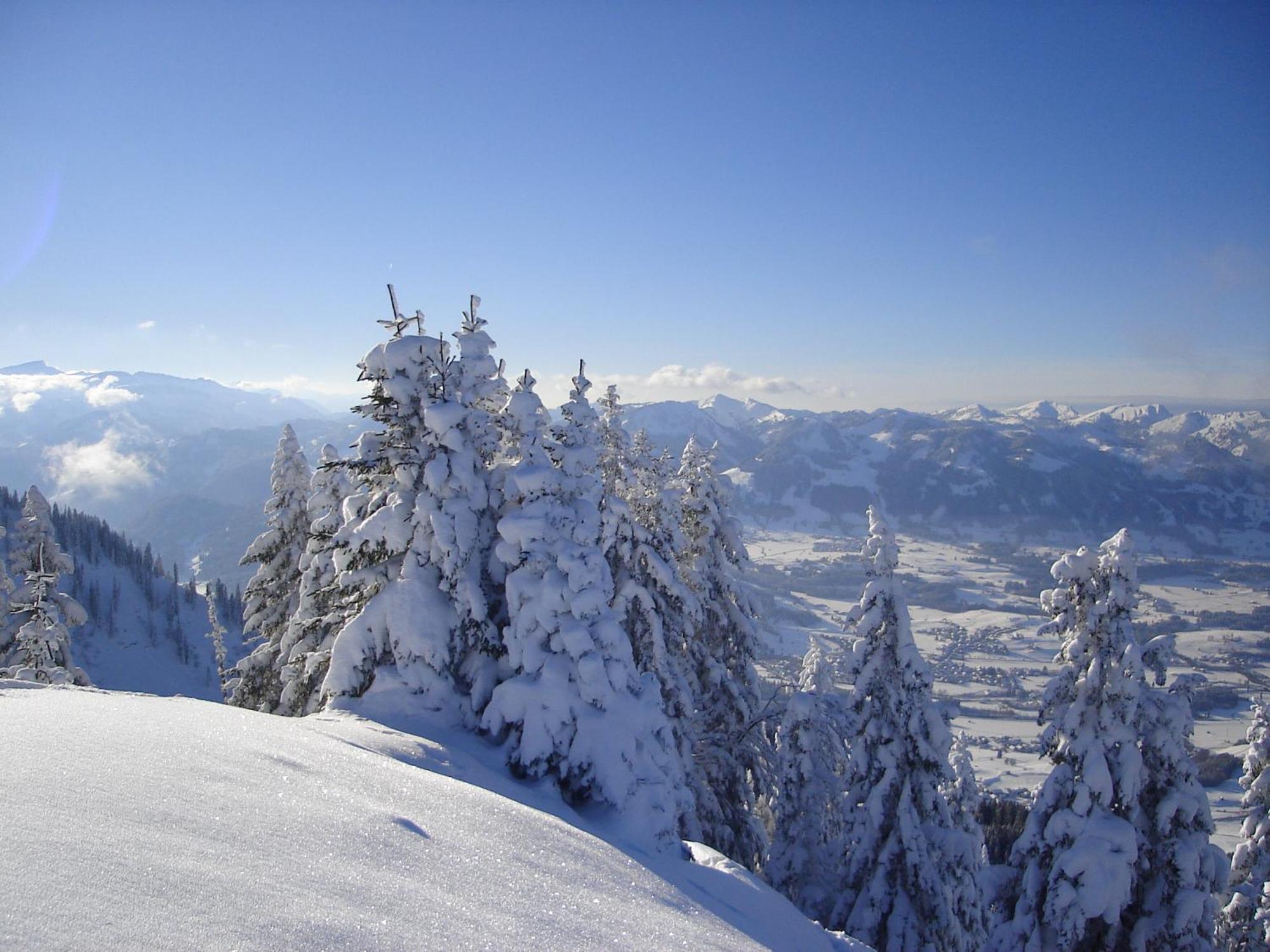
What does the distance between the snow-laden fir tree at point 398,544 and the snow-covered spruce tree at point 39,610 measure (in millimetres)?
13576

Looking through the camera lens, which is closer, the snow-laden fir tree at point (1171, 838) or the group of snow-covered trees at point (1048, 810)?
the snow-laden fir tree at point (1171, 838)

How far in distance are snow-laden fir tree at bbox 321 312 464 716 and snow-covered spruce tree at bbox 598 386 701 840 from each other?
158 inches

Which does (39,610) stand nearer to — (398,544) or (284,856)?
(398,544)

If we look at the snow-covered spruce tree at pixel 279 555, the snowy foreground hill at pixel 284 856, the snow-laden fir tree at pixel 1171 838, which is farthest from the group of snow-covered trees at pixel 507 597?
the snow-laden fir tree at pixel 1171 838

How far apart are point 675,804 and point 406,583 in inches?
267

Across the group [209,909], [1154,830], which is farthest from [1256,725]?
[209,909]

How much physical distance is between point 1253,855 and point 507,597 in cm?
2177

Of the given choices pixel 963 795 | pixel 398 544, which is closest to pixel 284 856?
pixel 398 544

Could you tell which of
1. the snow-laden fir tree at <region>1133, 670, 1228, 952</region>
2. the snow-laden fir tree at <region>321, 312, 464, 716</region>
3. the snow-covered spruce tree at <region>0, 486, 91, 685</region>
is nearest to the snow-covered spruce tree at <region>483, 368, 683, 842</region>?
→ the snow-laden fir tree at <region>321, 312, 464, 716</region>

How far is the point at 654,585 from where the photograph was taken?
17891 millimetres

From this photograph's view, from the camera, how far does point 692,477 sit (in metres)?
20.6

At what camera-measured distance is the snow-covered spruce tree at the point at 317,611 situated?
15250 millimetres

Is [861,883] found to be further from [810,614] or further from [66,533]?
[810,614]

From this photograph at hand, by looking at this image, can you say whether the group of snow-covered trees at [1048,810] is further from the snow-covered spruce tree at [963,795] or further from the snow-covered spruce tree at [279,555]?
the snow-covered spruce tree at [279,555]
